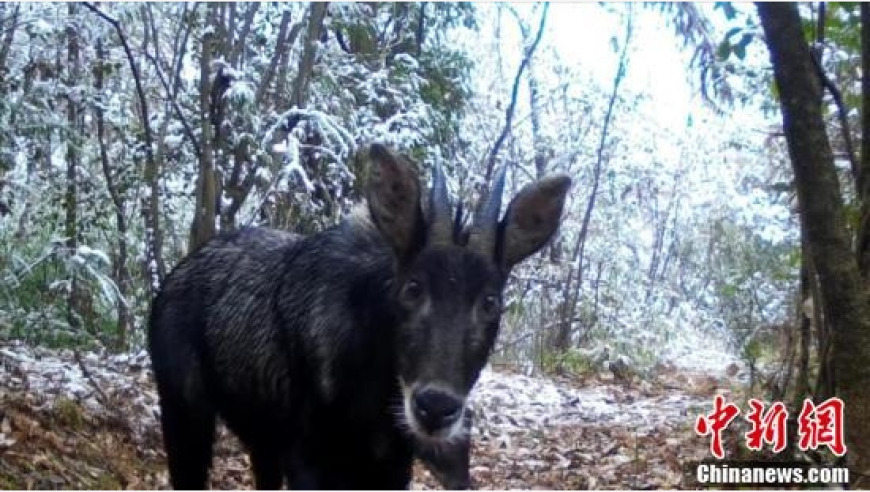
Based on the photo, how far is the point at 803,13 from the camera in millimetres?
5977

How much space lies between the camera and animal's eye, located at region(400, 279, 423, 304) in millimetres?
3869

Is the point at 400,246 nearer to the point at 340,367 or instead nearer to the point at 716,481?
the point at 340,367

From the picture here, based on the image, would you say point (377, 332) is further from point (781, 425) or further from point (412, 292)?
point (781, 425)

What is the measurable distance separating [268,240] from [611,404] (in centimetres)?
522

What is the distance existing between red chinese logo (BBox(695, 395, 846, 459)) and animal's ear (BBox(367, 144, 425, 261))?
2.04 meters

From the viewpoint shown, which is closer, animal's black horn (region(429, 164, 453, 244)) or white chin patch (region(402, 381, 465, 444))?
white chin patch (region(402, 381, 465, 444))

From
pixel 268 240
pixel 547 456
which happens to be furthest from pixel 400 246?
pixel 547 456

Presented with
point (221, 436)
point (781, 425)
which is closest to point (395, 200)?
point (781, 425)

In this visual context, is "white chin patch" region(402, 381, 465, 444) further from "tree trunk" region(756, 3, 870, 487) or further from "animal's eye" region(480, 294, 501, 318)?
"tree trunk" region(756, 3, 870, 487)

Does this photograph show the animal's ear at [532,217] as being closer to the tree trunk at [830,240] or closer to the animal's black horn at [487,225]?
the animal's black horn at [487,225]

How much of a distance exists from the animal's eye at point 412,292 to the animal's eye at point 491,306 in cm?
24

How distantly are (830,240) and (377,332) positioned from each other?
6.26 feet

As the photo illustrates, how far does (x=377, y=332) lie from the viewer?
4.07 meters

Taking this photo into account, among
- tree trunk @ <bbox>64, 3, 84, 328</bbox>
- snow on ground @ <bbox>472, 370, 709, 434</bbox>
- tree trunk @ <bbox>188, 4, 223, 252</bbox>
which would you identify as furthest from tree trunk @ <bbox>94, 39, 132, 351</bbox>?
snow on ground @ <bbox>472, 370, 709, 434</bbox>
